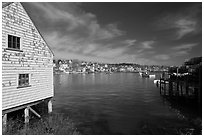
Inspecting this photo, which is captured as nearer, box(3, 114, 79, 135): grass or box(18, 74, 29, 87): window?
box(3, 114, 79, 135): grass

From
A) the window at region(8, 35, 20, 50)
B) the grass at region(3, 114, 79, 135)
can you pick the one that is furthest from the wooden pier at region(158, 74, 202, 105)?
the window at region(8, 35, 20, 50)

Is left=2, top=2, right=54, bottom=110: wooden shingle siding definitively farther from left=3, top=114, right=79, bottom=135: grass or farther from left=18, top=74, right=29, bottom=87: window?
left=3, top=114, right=79, bottom=135: grass

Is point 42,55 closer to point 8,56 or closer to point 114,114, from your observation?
point 8,56

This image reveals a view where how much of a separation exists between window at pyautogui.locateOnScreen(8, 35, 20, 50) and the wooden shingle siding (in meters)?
0.24

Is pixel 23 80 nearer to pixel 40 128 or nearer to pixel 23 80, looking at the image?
pixel 23 80

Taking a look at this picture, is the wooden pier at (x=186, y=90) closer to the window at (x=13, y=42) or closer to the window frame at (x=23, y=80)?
the window frame at (x=23, y=80)

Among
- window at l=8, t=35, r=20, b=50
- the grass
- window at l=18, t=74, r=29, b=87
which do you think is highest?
window at l=8, t=35, r=20, b=50

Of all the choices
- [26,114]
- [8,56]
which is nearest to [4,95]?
[8,56]

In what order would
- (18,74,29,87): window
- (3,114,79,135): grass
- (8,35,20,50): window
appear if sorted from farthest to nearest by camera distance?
(18,74,29,87): window → (8,35,20,50): window → (3,114,79,135): grass

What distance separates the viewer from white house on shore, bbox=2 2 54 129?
39.2 ft

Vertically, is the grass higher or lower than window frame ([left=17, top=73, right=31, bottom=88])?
lower

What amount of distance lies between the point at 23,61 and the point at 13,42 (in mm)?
1607

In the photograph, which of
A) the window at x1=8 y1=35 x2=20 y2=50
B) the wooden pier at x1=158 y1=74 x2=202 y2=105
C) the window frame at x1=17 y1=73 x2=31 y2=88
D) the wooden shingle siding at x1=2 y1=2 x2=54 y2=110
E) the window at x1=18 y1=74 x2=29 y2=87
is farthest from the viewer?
Answer: the wooden pier at x1=158 y1=74 x2=202 y2=105

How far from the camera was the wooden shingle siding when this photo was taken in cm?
1192
